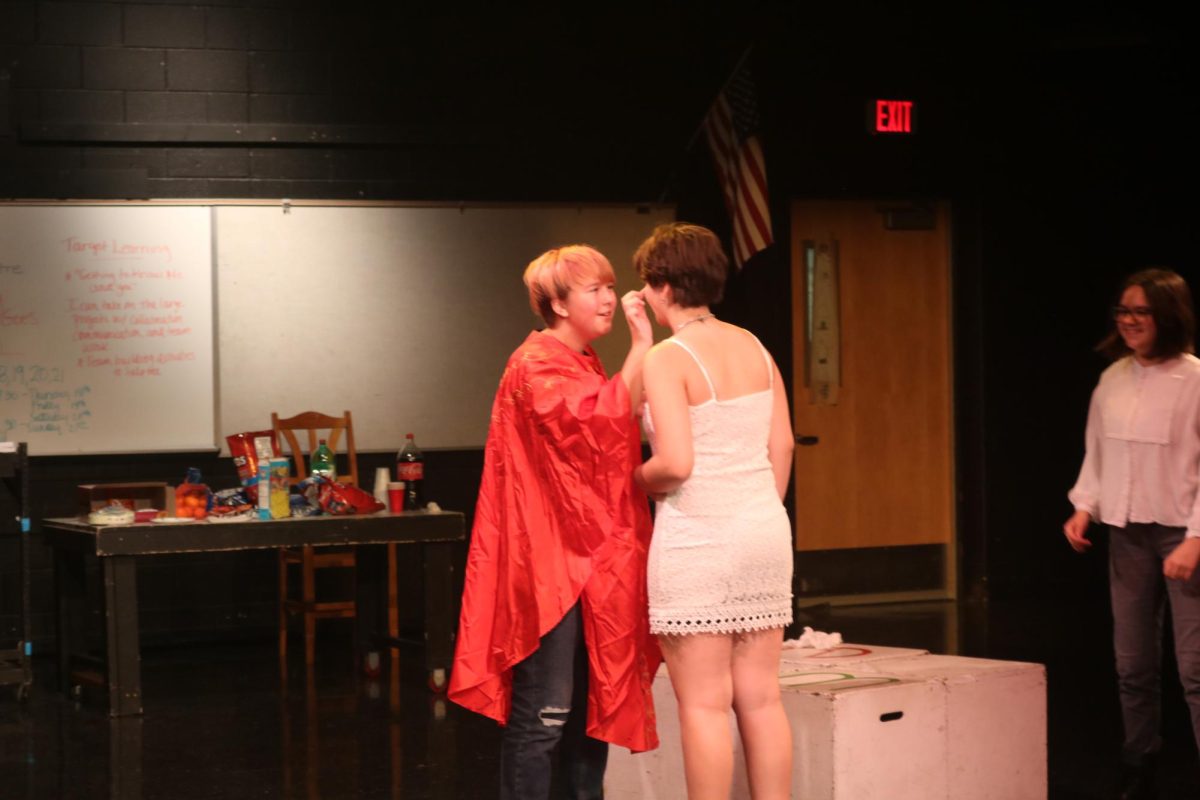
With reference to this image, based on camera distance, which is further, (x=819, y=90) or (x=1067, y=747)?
(x=819, y=90)

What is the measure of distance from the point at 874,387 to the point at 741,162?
145 cm

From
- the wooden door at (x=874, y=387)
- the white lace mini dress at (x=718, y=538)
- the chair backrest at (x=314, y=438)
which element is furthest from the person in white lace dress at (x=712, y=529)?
the wooden door at (x=874, y=387)

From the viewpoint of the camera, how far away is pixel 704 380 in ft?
9.41

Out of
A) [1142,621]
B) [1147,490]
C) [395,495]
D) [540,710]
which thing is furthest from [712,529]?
[395,495]

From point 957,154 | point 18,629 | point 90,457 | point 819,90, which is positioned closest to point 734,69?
point 819,90

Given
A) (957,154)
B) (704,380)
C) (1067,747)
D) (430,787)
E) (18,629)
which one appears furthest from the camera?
(957,154)

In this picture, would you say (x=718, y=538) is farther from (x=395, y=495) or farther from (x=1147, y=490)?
(x=395, y=495)

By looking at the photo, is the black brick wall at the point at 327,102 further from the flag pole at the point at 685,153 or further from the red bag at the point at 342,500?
the red bag at the point at 342,500

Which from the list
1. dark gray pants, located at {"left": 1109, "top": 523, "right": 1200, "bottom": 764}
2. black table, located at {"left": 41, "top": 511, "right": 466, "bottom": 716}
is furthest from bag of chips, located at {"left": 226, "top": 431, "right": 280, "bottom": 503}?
dark gray pants, located at {"left": 1109, "top": 523, "right": 1200, "bottom": 764}

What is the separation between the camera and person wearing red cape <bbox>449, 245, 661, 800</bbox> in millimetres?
2941

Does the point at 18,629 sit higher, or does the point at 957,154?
the point at 957,154

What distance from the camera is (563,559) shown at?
2.97m

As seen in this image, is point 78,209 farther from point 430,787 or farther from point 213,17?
point 430,787

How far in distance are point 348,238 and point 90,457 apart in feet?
4.90
